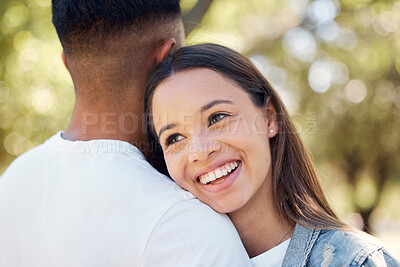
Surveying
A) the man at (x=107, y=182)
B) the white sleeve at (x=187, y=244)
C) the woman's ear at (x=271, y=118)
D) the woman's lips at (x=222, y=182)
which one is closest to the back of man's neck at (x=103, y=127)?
the man at (x=107, y=182)

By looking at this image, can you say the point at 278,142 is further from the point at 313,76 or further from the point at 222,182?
the point at 313,76

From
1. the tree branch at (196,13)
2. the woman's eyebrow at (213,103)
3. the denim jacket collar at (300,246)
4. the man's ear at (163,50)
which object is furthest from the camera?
the tree branch at (196,13)

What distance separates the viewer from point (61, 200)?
181 centimetres

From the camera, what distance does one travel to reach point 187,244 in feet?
5.24

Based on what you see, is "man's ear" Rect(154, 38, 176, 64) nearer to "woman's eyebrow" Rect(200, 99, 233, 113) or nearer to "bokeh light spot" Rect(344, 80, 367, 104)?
"woman's eyebrow" Rect(200, 99, 233, 113)

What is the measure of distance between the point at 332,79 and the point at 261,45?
5.62 feet

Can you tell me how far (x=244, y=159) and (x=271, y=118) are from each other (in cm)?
41

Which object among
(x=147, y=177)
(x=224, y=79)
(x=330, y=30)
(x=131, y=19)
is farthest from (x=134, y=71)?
(x=330, y=30)

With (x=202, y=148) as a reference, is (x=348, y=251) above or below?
below

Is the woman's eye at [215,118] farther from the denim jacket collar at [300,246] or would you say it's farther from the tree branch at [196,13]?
the tree branch at [196,13]

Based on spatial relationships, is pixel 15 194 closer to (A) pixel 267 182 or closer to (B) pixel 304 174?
(A) pixel 267 182

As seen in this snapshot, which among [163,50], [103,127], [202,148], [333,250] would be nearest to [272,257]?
[333,250]

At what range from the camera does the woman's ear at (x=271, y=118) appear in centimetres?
237

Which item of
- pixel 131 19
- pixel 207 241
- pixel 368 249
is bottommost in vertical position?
pixel 368 249
